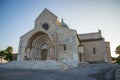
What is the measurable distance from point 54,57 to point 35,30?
688 cm

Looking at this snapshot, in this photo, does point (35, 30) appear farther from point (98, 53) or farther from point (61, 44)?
point (98, 53)

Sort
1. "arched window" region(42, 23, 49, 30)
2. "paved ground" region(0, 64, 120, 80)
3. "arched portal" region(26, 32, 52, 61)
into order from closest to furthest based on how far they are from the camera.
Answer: "paved ground" region(0, 64, 120, 80)
"arched portal" region(26, 32, 52, 61)
"arched window" region(42, 23, 49, 30)

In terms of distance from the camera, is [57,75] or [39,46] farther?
[39,46]

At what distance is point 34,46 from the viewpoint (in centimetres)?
2294

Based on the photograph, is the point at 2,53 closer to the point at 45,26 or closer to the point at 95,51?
A: the point at 45,26

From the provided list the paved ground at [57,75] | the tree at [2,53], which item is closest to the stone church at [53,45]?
the paved ground at [57,75]

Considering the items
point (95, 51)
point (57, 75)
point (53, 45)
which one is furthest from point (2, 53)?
point (57, 75)

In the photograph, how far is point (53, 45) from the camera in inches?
805

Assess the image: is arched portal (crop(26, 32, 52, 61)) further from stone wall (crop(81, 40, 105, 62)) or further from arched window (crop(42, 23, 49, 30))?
stone wall (crop(81, 40, 105, 62))

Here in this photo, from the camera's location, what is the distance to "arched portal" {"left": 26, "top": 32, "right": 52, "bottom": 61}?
22.4 m

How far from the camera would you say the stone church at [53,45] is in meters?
20.3

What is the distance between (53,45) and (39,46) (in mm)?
4498

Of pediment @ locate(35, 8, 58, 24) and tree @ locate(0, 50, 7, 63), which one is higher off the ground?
pediment @ locate(35, 8, 58, 24)

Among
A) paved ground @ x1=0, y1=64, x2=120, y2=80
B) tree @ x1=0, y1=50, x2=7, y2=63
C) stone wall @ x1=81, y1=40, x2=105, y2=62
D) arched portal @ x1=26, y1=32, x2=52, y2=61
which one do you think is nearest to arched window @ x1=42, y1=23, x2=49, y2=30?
arched portal @ x1=26, y1=32, x2=52, y2=61
